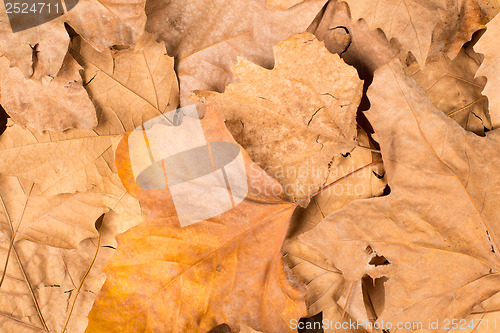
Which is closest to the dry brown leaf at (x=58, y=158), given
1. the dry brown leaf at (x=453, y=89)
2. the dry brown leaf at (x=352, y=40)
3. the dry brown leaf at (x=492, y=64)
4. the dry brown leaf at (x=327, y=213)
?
the dry brown leaf at (x=327, y=213)

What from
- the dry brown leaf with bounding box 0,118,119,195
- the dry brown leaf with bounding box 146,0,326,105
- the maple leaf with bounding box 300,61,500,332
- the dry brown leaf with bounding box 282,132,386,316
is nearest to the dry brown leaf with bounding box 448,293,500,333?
the maple leaf with bounding box 300,61,500,332

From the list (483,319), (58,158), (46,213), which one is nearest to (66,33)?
(58,158)

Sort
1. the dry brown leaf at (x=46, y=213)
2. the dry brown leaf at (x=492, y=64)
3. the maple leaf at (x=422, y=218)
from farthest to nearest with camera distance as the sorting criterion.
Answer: the dry brown leaf at (x=46, y=213) → the dry brown leaf at (x=492, y=64) → the maple leaf at (x=422, y=218)

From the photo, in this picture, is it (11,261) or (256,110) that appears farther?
(11,261)

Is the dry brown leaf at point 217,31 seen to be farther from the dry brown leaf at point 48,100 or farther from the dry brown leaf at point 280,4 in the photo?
the dry brown leaf at point 48,100

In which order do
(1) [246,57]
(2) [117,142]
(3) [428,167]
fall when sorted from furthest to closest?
(1) [246,57] < (2) [117,142] < (3) [428,167]

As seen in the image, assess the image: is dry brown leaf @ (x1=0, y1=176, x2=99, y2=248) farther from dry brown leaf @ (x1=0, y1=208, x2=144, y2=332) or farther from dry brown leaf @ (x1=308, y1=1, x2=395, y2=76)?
dry brown leaf @ (x1=308, y1=1, x2=395, y2=76)

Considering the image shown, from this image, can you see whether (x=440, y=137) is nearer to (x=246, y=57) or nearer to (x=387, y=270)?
(x=387, y=270)

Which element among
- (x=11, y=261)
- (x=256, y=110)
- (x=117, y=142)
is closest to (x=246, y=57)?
(x=256, y=110)
